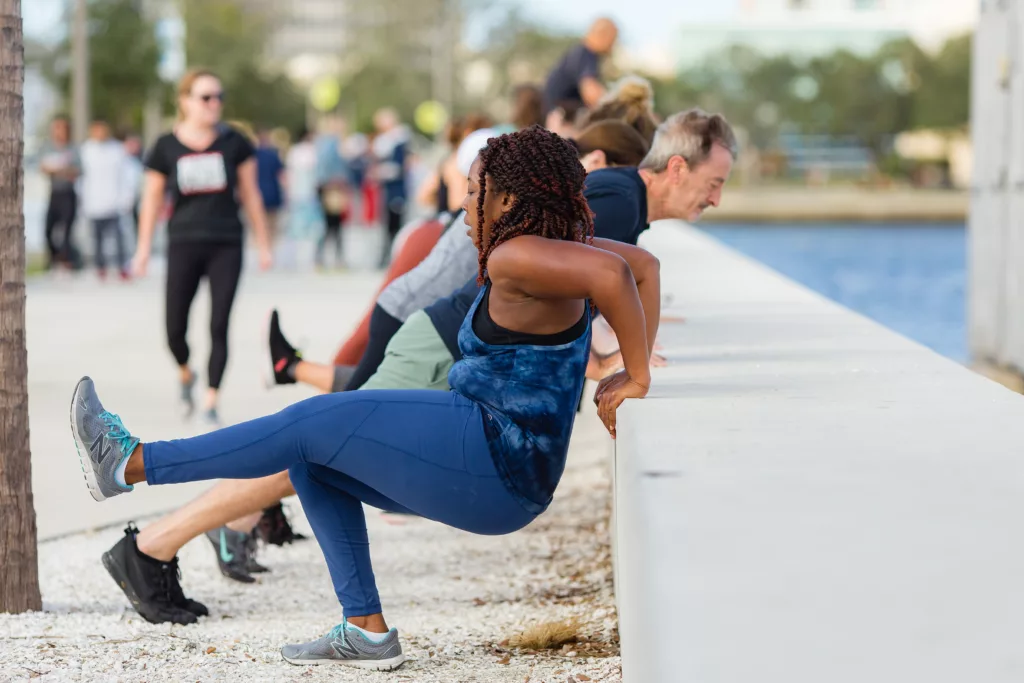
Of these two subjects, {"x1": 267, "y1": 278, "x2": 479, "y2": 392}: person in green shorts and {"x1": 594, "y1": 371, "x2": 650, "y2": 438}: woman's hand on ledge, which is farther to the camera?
{"x1": 267, "y1": 278, "x2": 479, "y2": 392}: person in green shorts

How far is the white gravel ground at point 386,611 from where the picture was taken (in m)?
4.04

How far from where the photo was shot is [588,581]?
5410 mm

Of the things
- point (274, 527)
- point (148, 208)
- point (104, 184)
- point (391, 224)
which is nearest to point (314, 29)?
point (391, 224)

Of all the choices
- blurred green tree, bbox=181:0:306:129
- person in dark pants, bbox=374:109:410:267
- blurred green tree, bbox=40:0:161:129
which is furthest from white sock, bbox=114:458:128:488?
blurred green tree, bbox=181:0:306:129

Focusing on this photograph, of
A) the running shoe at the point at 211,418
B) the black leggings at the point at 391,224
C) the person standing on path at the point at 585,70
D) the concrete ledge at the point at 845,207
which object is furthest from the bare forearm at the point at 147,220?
the concrete ledge at the point at 845,207

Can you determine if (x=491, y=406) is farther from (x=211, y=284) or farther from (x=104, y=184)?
(x=104, y=184)

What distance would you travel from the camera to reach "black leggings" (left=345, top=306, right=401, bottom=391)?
5.00 meters

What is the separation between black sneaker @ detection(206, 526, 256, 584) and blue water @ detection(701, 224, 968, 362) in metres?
12.2

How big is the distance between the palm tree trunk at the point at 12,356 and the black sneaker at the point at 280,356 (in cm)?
139

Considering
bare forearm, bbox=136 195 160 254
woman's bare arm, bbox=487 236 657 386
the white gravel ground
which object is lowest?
the white gravel ground

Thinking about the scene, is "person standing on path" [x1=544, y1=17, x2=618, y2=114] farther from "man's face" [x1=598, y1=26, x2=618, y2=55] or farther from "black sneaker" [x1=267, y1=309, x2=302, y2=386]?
"black sneaker" [x1=267, y1=309, x2=302, y2=386]

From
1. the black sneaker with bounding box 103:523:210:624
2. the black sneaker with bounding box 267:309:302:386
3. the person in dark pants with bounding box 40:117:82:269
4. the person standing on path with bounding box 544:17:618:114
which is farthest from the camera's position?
the person in dark pants with bounding box 40:117:82:269

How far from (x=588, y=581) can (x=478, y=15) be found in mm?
80654

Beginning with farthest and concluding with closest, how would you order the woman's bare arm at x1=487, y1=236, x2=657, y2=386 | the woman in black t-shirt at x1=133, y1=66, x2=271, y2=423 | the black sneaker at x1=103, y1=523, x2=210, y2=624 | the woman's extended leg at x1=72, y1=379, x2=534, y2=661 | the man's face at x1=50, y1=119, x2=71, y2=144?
Answer: the man's face at x1=50, y1=119, x2=71, y2=144 → the woman in black t-shirt at x1=133, y1=66, x2=271, y2=423 → the black sneaker at x1=103, y1=523, x2=210, y2=624 → the woman's extended leg at x1=72, y1=379, x2=534, y2=661 → the woman's bare arm at x1=487, y1=236, x2=657, y2=386
